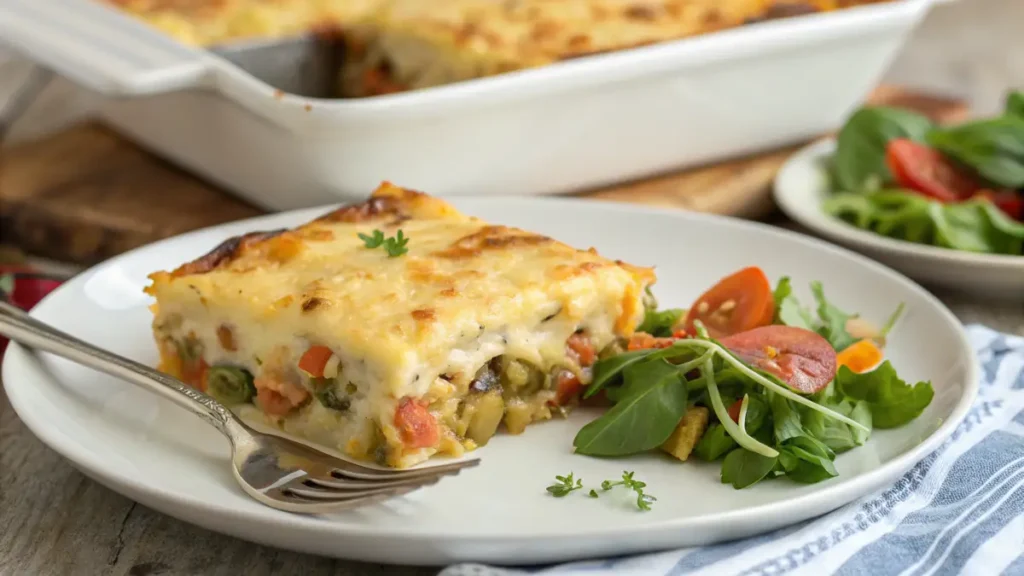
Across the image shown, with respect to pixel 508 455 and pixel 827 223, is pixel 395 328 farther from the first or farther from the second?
pixel 827 223

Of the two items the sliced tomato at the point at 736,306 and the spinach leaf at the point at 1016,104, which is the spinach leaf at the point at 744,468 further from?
the spinach leaf at the point at 1016,104

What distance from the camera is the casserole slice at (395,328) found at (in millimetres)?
2361

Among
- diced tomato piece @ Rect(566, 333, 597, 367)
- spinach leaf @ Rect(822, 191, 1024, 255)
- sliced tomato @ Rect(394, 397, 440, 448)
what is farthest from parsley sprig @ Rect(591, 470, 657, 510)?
spinach leaf @ Rect(822, 191, 1024, 255)

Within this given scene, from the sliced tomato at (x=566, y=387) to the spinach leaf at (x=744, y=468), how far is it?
454 millimetres

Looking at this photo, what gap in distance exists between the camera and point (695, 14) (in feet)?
14.4

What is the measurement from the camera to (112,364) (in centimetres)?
248

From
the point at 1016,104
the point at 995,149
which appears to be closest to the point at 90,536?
the point at 995,149

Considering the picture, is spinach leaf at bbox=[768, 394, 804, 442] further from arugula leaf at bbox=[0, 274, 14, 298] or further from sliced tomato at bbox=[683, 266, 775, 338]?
arugula leaf at bbox=[0, 274, 14, 298]

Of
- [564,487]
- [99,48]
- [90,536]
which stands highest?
[99,48]

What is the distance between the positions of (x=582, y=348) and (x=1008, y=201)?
187cm

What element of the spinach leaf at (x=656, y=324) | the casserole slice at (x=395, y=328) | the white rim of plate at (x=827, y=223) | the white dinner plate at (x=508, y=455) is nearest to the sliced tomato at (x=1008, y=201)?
the white rim of plate at (x=827, y=223)

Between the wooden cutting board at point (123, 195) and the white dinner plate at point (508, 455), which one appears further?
the wooden cutting board at point (123, 195)

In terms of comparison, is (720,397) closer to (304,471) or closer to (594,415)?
(594,415)

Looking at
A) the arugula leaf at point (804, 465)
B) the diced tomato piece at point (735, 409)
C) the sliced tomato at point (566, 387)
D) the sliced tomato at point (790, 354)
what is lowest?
the sliced tomato at point (566, 387)
